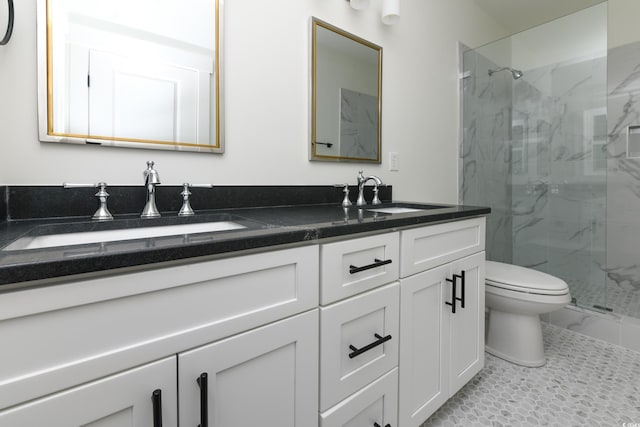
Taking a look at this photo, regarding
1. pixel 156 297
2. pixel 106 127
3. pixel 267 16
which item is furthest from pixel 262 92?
pixel 156 297

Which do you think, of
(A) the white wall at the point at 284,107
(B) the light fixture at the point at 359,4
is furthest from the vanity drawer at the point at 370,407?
(B) the light fixture at the point at 359,4

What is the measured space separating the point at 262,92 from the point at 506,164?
6.79 feet

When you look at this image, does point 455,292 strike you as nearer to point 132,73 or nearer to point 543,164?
point 132,73

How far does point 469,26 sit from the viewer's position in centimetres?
236

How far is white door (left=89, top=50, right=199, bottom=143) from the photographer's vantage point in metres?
0.92

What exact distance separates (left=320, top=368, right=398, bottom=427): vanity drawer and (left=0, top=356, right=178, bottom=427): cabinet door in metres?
0.42

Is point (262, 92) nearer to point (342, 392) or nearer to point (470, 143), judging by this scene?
point (342, 392)

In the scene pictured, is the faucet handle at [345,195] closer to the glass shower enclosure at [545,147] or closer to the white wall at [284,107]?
the white wall at [284,107]

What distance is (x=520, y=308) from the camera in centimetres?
156

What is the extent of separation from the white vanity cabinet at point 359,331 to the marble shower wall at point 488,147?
168 cm

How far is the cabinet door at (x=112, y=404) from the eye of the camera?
1.49ft

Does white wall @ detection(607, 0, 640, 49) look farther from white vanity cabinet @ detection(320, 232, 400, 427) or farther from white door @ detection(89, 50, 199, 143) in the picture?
white door @ detection(89, 50, 199, 143)

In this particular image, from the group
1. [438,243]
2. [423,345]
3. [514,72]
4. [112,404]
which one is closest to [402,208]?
[438,243]

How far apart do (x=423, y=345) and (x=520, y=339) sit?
2.89 feet
